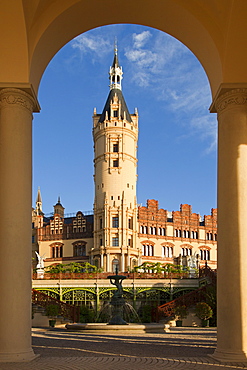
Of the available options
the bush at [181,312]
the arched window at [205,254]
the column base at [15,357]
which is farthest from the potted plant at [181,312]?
the arched window at [205,254]

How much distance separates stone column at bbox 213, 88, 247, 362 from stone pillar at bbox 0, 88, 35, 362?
11.9 feet

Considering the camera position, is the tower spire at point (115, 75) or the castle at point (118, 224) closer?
the castle at point (118, 224)

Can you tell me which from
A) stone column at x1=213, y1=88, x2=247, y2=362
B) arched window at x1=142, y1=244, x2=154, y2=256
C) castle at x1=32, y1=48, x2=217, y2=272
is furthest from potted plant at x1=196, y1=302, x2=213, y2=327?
arched window at x1=142, y1=244, x2=154, y2=256

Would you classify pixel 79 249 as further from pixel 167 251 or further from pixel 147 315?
pixel 147 315

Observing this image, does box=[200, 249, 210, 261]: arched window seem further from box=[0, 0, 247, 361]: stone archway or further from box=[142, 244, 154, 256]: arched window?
box=[0, 0, 247, 361]: stone archway

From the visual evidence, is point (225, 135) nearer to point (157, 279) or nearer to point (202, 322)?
point (202, 322)

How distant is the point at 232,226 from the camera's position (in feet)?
32.7

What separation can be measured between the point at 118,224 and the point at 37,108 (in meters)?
58.2

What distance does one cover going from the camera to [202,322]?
3000cm

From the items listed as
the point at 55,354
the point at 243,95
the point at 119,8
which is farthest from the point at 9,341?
the point at 119,8

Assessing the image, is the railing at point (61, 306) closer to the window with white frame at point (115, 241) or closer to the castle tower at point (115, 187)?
the castle tower at point (115, 187)

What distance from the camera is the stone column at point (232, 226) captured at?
31.4 feet

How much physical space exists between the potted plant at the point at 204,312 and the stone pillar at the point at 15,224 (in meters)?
21.2

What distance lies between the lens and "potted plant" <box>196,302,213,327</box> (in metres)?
29.4
